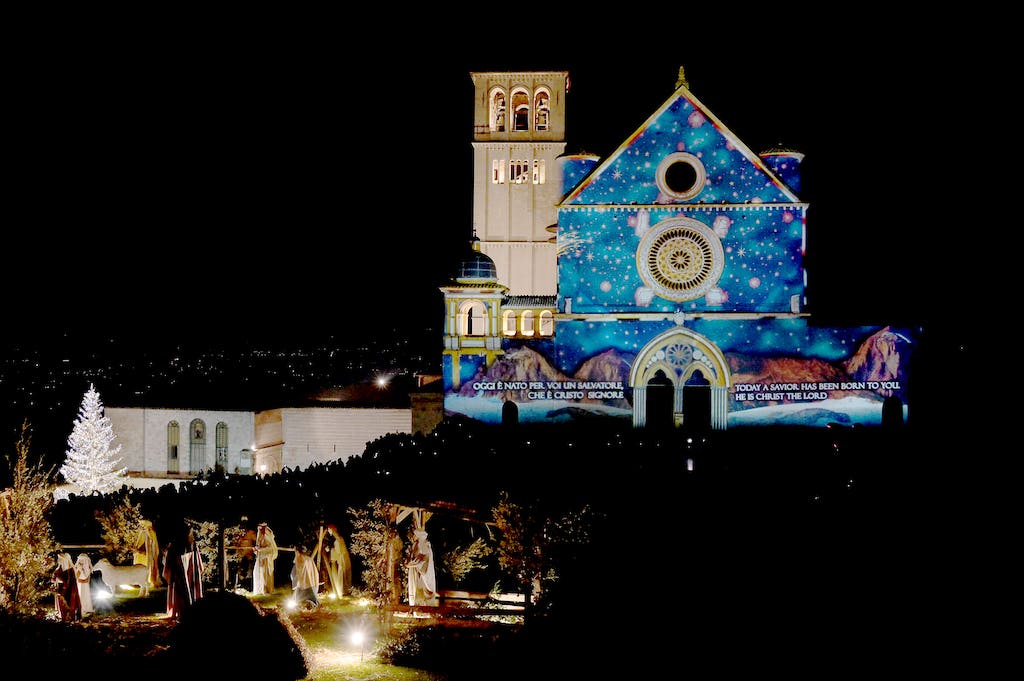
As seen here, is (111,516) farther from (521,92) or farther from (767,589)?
(521,92)

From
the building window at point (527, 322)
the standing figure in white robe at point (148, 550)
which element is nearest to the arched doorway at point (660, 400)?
the building window at point (527, 322)

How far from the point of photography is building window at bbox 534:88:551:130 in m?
41.8

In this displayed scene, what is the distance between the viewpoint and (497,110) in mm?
41844

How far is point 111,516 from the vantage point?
22.8 m

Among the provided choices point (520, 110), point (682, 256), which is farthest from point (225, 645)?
point (520, 110)

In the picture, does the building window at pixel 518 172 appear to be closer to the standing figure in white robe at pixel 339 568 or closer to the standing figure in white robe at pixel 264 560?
the standing figure in white robe at pixel 264 560

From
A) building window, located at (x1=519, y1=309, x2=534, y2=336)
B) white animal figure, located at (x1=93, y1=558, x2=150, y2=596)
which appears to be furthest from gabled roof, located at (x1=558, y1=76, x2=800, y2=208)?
white animal figure, located at (x1=93, y1=558, x2=150, y2=596)

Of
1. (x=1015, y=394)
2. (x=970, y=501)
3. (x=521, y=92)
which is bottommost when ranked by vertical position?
(x=970, y=501)

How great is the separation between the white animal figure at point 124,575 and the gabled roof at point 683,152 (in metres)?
19.3

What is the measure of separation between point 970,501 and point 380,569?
38.2 ft

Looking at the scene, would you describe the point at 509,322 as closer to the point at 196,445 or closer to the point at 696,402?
the point at 696,402

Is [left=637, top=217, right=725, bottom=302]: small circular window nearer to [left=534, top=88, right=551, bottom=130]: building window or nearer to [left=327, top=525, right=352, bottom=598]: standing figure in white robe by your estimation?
[left=534, top=88, right=551, bottom=130]: building window

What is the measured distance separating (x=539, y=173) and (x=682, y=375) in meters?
12.2

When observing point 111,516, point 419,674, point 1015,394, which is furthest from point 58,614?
point 1015,394
